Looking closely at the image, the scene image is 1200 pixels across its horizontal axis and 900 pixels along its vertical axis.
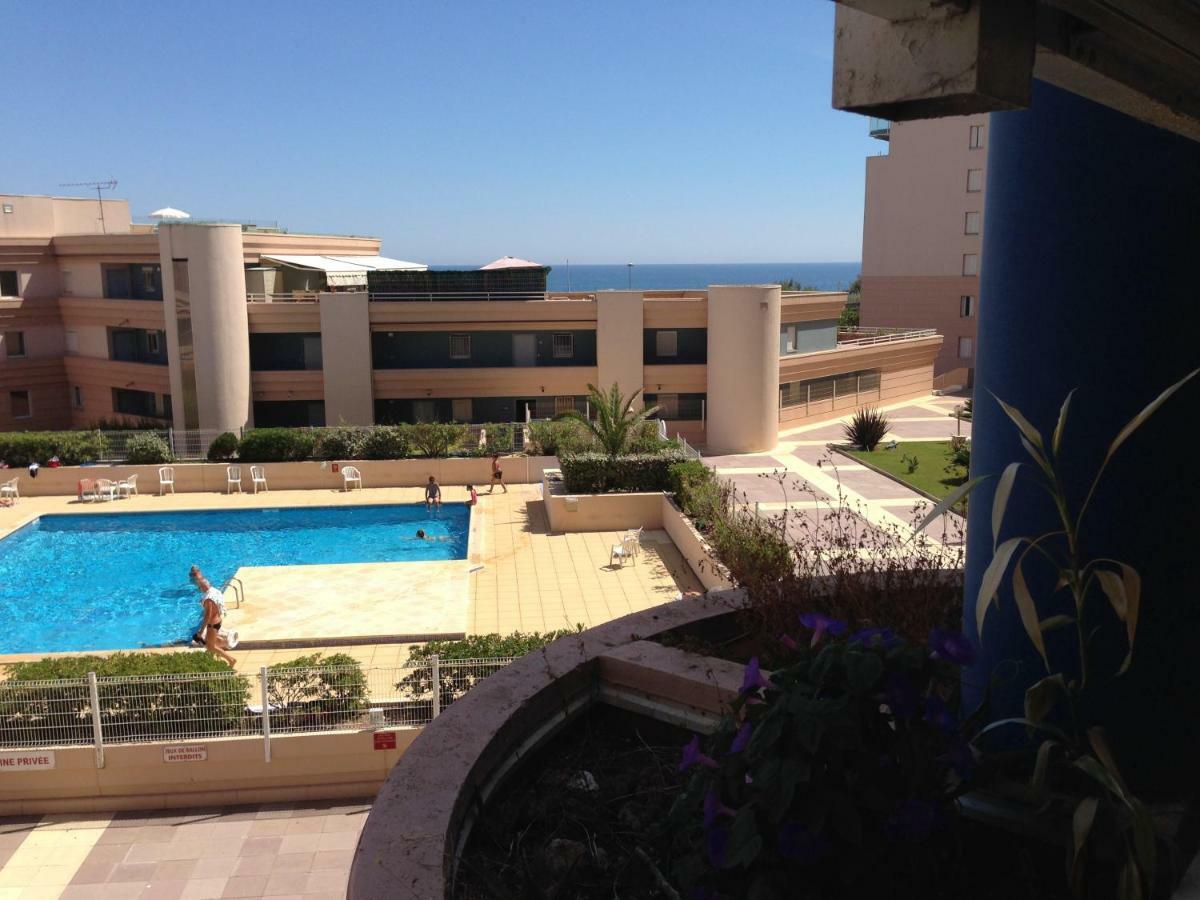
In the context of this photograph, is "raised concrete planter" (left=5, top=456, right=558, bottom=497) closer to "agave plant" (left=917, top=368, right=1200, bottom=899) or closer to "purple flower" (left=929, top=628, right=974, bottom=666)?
"agave plant" (left=917, top=368, right=1200, bottom=899)

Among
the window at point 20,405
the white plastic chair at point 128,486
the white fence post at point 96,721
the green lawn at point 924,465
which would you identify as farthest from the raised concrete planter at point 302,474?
the white fence post at point 96,721

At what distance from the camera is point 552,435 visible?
3088cm

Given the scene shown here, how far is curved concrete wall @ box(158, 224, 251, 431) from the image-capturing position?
33.4 metres

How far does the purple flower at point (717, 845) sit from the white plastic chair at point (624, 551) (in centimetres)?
1906

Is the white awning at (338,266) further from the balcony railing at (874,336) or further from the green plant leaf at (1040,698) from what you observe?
the green plant leaf at (1040,698)

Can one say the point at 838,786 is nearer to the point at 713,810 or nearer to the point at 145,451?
the point at 713,810

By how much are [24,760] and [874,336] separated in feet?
118

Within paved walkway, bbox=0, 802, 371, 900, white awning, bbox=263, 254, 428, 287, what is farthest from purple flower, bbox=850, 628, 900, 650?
white awning, bbox=263, 254, 428, 287

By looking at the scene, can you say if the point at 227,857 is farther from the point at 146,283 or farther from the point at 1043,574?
the point at 146,283

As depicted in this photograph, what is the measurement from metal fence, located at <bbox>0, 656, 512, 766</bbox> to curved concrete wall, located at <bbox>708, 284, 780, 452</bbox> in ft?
68.4

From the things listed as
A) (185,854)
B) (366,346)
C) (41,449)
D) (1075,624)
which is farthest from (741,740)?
(366,346)

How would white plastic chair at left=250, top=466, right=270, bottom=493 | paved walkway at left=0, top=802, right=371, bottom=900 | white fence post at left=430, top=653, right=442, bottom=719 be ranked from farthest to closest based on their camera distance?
1. white plastic chair at left=250, top=466, right=270, bottom=493
2. white fence post at left=430, top=653, right=442, bottom=719
3. paved walkway at left=0, top=802, right=371, bottom=900

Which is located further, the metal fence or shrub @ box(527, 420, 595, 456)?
shrub @ box(527, 420, 595, 456)

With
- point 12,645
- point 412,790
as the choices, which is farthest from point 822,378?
point 412,790
